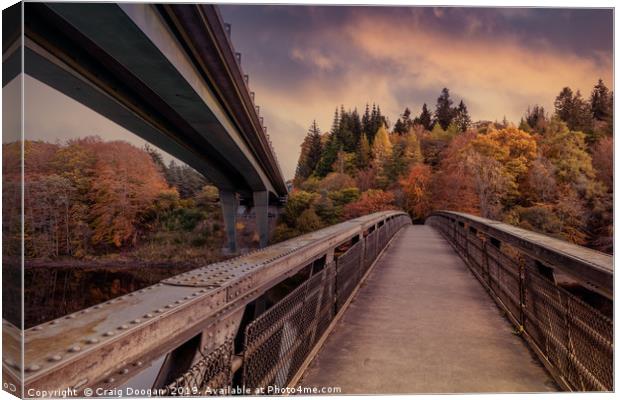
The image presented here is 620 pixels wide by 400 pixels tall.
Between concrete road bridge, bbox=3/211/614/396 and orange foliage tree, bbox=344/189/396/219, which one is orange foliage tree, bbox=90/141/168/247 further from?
orange foliage tree, bbox=344/189/396/219

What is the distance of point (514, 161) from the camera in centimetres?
1089

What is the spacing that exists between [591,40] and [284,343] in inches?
148

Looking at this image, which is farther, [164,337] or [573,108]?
[573,108]

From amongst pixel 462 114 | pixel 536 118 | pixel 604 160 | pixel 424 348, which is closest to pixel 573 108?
pixel 536 118

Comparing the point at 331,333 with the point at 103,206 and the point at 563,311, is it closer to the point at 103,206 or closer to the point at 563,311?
the point at 563,311

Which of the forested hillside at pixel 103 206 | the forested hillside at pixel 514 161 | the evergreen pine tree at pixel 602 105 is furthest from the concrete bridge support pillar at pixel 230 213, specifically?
the evergreen pine tree at pixel 602 105

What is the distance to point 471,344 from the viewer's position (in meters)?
4.12

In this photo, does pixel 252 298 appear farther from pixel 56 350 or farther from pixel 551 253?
pixel 551 253

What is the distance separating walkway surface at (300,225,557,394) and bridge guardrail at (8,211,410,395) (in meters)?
0.74

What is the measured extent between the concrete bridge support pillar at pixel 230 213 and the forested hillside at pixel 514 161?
20.8ft

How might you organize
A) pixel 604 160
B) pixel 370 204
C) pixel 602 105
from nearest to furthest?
pixel 602 105 < pixel 604 160 < pixel 370 204

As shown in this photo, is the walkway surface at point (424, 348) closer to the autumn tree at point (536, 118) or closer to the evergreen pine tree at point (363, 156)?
the autumn tree at point (536, 118)

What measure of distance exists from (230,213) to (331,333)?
32559 mm

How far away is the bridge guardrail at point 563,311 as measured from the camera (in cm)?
291
